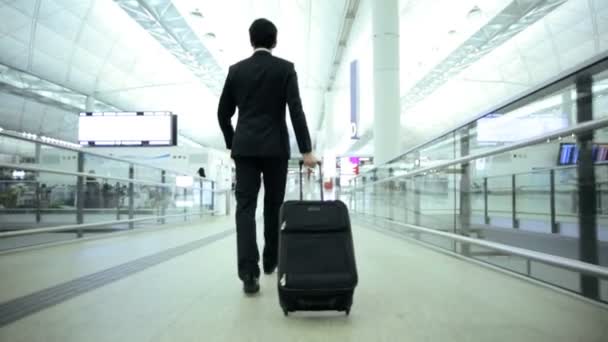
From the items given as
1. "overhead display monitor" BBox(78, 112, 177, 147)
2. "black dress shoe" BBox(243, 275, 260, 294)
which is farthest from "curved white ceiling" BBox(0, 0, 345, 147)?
"black dress shoe" BBox(243, 275, 260, 294)

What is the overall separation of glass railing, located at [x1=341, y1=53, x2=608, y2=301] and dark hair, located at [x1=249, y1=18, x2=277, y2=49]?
1.55 m

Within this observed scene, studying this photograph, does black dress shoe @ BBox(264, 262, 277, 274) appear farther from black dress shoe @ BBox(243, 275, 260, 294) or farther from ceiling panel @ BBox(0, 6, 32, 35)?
ceiling panel @ BBox(0, 6, 32, 35)

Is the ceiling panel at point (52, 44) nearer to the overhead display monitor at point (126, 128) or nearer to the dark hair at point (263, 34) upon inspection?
the overhead display monitor at point (126, 128)

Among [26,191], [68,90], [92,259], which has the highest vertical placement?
[68,90]

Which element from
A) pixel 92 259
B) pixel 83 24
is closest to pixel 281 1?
pixel 83 24

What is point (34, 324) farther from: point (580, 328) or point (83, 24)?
point (83, 24)

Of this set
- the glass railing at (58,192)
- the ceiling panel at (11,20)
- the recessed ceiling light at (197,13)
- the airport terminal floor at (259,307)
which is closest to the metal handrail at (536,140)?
the airport terminal floor at (259,307)

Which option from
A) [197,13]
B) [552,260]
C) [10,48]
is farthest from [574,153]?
[10,48]

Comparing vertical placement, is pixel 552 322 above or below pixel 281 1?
below

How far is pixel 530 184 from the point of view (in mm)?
3469

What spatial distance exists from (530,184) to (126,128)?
657 inches

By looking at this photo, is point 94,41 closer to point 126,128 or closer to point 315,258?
point 126,128

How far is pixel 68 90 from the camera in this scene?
2542 cm

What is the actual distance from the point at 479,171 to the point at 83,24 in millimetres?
19602
